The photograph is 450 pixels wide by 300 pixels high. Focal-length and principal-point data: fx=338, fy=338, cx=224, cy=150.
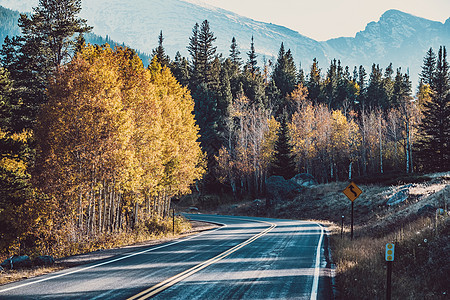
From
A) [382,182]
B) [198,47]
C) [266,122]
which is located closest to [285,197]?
[382,182]

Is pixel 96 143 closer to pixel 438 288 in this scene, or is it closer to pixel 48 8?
pixel 438 288

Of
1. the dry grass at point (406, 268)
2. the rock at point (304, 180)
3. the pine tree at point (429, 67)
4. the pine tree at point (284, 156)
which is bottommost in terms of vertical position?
the dry grass at point (406, 268)

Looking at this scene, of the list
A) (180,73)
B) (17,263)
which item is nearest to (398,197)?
(17,263)

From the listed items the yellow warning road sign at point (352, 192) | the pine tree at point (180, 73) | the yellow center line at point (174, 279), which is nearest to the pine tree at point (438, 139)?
the yellow warning road sign at point (352, 192)

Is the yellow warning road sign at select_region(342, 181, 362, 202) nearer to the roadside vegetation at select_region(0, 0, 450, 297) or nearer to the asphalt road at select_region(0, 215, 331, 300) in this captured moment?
the roadside vegetation at select_region(0, 0, 450, 297)

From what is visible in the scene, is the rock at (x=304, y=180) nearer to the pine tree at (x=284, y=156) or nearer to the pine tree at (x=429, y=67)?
the pine tree at (x=284, y=156)

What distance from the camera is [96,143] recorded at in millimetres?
16328

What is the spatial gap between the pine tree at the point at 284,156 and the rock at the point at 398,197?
61.5ft

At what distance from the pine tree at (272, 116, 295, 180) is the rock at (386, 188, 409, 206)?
1873 centimetres

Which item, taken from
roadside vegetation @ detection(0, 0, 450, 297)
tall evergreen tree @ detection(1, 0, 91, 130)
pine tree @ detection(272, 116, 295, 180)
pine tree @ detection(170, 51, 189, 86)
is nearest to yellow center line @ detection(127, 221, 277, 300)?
roadside vegetation @ detection(0, 0, 450, 297)

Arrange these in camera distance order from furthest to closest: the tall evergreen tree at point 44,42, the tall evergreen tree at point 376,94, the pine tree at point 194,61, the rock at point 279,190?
the tall evergreen tree at point 376,94, the pine tree at point 194,61, the rock at point 279,190, the tall evergreen tree at point 44,42

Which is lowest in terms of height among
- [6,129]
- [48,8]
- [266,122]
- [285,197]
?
[285,197]

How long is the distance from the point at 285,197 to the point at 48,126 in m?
32.2

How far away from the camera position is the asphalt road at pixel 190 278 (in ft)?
24.2
